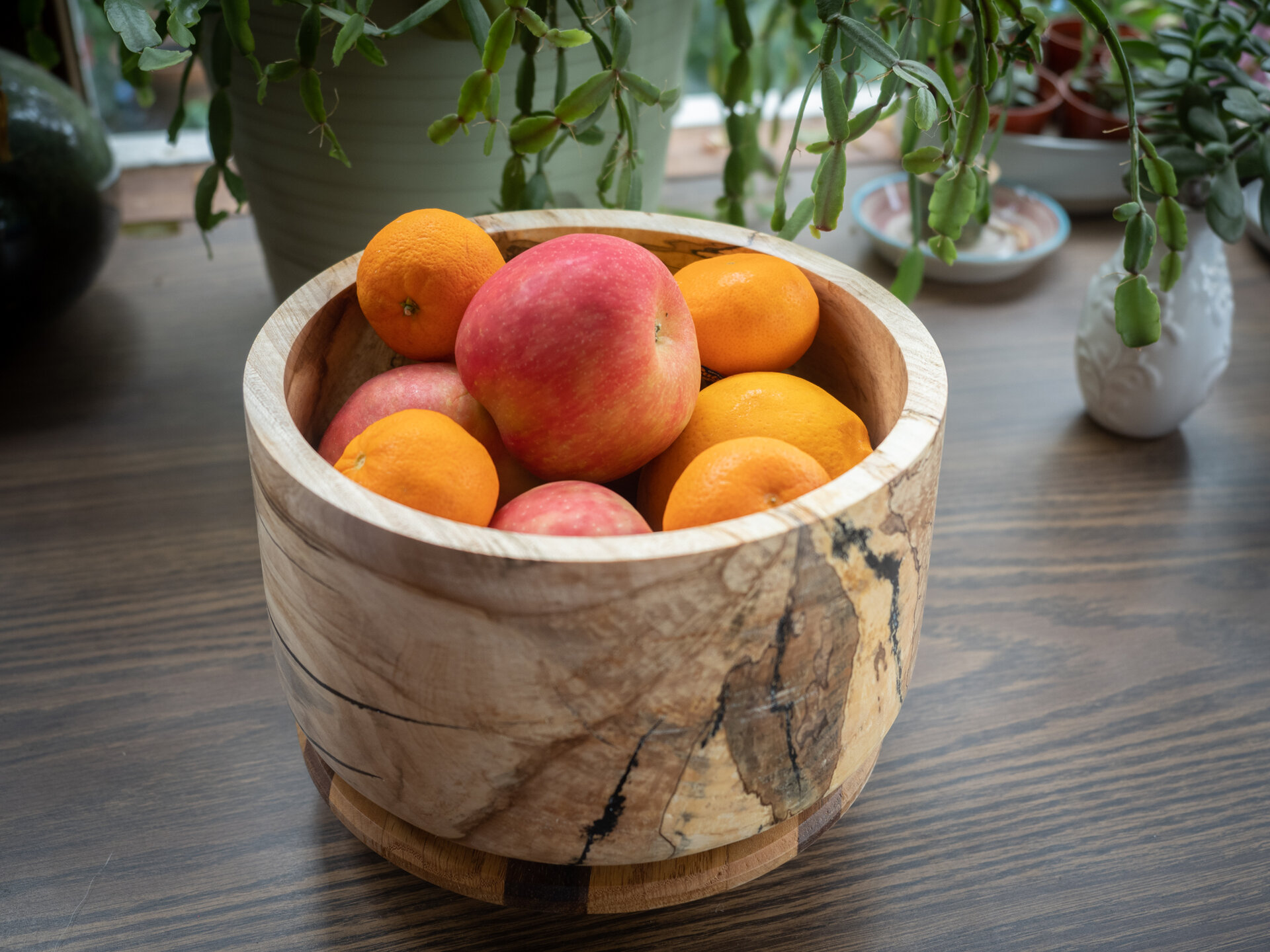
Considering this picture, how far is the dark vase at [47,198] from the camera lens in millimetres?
721

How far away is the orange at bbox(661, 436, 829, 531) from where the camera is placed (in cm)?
36

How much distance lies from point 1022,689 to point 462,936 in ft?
1.14

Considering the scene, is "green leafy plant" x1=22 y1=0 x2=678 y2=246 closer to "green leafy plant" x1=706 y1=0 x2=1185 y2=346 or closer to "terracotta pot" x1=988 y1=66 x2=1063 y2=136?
"green leafy plant" x1=706 y1=0 x2=1185 y2=346

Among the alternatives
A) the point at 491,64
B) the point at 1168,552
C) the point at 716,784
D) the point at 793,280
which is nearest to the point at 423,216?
the point at 491,64

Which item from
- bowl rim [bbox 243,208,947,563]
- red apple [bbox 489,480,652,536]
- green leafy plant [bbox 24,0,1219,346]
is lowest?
red apple [bbox 489,480,652,536]

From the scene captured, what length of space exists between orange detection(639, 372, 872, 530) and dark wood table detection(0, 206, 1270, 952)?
0.20 m

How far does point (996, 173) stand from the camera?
106cm

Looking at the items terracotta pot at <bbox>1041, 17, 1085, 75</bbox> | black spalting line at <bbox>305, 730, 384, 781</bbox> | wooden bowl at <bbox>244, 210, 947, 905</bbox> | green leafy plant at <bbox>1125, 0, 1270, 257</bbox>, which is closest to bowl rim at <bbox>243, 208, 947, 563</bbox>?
wooden bowl at <bbox>244, 210, 947, 905</bbox>

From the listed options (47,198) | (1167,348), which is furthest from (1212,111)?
(47,198)

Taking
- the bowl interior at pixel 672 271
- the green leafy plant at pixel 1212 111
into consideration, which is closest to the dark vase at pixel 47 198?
the bowl interior at pixel 672 271

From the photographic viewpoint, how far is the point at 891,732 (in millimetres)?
543

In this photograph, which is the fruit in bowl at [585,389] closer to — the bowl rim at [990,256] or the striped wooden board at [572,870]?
the striped wooden board at [572,870]

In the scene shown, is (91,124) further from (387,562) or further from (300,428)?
(387,562)

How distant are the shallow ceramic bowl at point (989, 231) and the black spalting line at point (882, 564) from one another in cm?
61
